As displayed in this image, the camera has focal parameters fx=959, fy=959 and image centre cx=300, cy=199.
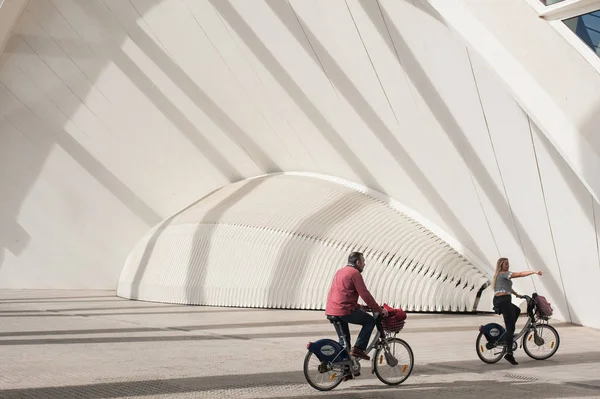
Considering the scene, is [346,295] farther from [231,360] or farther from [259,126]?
[259,126]

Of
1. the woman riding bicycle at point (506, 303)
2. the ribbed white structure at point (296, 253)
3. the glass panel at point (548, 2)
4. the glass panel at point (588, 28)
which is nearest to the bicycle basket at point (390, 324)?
the woman riding bicycle at point (506, 303)

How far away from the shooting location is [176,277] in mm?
19000

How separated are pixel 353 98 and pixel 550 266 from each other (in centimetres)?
469

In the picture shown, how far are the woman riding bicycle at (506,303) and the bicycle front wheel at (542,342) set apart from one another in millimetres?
418

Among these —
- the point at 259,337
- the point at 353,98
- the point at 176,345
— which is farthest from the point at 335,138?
the point at 176,345

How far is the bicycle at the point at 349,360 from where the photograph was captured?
24.2 ft

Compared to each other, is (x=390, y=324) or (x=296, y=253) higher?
(x=296, y=253)

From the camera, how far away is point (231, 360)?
9312 millimetres

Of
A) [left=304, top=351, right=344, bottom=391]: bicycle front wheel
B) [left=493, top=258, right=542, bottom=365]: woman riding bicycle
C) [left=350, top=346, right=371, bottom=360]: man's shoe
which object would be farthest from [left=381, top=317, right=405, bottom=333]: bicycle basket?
[left=493, top=258, right=542, bottom=365]: woman riding bicycle

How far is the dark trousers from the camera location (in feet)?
29.8

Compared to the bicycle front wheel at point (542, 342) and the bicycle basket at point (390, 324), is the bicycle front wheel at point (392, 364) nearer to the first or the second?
the bicycle basket at point (390, 324)

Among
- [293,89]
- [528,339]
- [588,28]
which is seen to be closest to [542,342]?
[528,339]

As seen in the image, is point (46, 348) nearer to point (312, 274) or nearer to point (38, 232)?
point (312, 274)

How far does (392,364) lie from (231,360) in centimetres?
213
